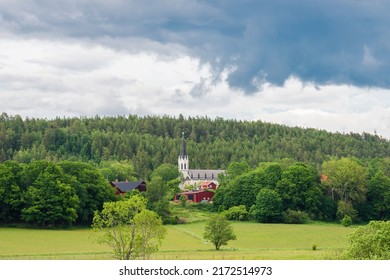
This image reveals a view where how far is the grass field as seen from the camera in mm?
55344

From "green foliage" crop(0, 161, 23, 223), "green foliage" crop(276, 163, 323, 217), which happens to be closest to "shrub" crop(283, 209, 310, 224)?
"green foliage" crop(276, 163, 323, 217)

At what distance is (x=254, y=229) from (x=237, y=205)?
1901 cm

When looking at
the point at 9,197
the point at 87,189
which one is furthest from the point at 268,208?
the point at 9,197

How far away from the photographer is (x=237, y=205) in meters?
106

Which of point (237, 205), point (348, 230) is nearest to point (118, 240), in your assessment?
point (348, 230)

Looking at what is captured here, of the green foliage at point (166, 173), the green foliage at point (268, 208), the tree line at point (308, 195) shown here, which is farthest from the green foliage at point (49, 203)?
the green foliage at point (166, 173)

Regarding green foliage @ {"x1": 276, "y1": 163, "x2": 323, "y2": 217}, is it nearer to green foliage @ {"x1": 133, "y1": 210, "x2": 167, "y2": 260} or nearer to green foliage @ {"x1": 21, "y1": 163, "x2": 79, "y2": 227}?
green foliage @ {"x1": 21, "y1": 163, "x2": 79, "y2": 227}

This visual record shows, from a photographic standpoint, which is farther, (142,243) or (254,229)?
(254,229)

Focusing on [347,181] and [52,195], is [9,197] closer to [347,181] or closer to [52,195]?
[52,195]

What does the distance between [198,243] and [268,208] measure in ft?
96.7

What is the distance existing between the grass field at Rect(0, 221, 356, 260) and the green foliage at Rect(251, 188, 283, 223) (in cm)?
326

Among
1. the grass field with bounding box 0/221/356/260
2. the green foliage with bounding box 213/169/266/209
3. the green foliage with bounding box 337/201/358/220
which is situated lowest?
the grass field with bounding box 0/221/356/260

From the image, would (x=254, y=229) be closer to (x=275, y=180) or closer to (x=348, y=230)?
(x=348, y=230)

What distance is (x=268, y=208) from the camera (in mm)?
97250
